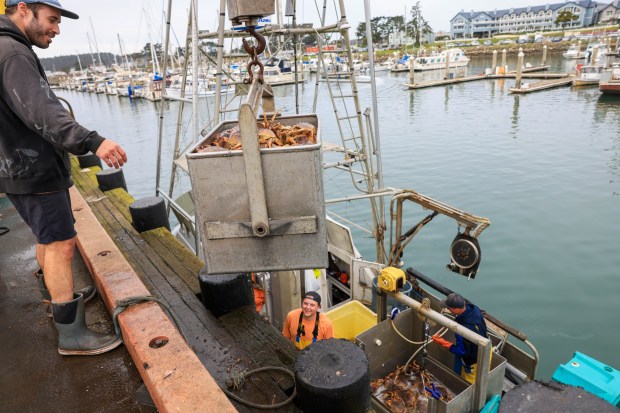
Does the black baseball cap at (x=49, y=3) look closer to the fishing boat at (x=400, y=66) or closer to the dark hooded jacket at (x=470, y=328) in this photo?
the dark hooded jacket at (x=470, y=328)

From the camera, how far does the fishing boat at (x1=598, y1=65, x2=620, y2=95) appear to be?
111ft

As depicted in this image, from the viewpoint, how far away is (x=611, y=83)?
1329 inches

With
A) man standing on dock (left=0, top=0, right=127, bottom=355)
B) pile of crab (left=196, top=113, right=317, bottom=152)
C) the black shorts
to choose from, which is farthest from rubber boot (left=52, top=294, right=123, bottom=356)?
pile of crab (left=196, top=113, right=317, bottom=152)

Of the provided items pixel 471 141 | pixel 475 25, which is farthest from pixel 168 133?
pixel 475 25

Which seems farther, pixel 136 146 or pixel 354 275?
pixel 136 146

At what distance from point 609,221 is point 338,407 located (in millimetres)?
16419

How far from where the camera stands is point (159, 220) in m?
5.55

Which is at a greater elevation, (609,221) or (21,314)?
(21,314)

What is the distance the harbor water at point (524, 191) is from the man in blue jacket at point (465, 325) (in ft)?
11.0

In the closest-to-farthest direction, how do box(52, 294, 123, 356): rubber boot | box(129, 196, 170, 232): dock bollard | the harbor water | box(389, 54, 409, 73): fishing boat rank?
box(52, 294, 123, 356): rubber boot → box(129, 196, 170, 232): dock bollard → the harbor water → box(389, 54, 409, 73): fishing boat

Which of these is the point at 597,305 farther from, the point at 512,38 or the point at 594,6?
the point at 594,6

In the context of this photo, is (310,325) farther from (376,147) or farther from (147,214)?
(376,147)

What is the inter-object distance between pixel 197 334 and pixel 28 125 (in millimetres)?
2063

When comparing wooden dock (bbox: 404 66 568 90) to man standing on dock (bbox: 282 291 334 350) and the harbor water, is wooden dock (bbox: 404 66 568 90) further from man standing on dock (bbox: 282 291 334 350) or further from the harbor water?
man standing on dock (bbox: 282 291 334 350)
